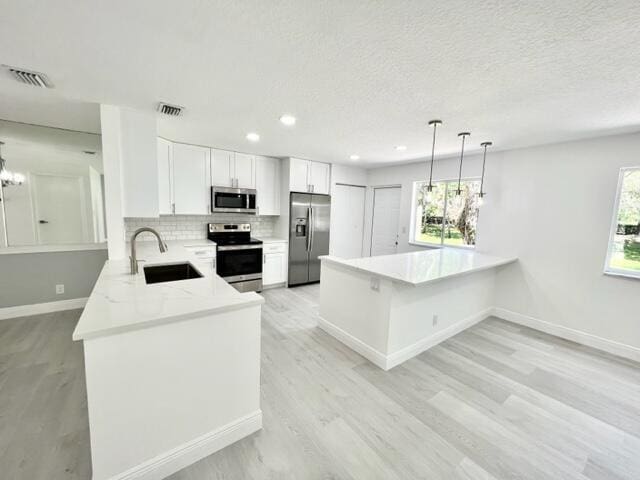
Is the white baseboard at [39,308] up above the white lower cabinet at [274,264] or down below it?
below

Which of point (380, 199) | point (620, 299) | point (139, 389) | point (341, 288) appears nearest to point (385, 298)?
point (341, 288)

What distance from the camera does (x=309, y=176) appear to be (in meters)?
4.80

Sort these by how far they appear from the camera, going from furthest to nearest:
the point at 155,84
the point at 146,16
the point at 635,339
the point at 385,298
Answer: the point at 635,339
the point at 385,298
the point at 155,84
the point at 146,16

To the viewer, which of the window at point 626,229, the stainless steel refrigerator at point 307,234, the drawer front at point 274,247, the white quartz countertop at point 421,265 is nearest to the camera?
the white quartz countertop at point 421,265

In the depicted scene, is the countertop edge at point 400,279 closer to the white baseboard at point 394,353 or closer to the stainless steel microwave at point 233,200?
the white baseboard at point 394,353

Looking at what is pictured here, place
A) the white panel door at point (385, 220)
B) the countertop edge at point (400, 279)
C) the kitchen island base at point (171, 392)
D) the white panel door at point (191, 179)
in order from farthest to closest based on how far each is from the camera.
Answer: the white panel door at point (385, 220) < the white panel door at point (191, 179) < the countertop edge at point (400, 279) < the kitchen island base at point (171, 392)

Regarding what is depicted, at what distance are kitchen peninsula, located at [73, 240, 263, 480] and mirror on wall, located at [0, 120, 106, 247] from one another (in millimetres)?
2566

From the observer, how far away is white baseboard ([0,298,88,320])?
318cm

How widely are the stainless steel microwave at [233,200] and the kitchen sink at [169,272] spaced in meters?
1.68

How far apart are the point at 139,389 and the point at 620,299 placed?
4.47 meters

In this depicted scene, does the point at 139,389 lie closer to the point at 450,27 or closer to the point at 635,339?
the point at 450,27

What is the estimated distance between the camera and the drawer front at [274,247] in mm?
4520

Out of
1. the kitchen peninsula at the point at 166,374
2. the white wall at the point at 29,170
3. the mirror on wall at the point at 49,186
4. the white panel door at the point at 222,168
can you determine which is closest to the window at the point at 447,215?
the white panel door at the point at 222,168

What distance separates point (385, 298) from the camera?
2.45 meters
